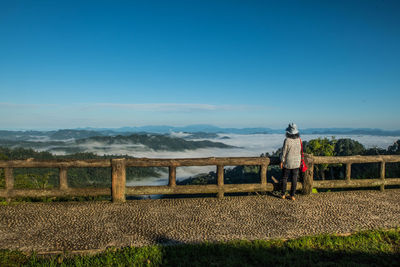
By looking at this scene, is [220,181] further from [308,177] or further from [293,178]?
[308,177]

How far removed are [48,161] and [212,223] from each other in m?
4.22

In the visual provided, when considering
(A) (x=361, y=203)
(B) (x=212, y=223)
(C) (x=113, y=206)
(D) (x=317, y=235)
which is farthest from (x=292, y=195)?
(C) (x=113, y=206)

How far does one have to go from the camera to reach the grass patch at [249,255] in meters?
3.53

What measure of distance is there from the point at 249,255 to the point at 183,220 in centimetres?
169

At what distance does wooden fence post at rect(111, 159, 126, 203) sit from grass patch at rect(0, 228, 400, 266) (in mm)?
2355

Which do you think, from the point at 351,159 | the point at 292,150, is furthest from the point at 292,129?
the point at 351,159

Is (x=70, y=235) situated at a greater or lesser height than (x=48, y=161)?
lesser

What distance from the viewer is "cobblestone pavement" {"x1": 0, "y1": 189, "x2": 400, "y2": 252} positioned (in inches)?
168

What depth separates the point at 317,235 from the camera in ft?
14.2

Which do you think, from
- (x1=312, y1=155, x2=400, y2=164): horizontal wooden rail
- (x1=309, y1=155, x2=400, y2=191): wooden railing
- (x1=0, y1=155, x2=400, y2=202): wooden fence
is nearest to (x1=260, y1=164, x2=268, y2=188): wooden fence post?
(x1=0, y1=155, x2=400, y2=202): wooden fence

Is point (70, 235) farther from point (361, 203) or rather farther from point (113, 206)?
point (361, 203)

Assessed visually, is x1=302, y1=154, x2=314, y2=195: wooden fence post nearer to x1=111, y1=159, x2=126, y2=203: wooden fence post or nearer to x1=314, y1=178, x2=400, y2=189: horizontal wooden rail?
x1=314, y1=178, x2=400, y2=189: horizontal wooden rail

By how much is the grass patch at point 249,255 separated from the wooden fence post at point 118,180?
92.7 inches

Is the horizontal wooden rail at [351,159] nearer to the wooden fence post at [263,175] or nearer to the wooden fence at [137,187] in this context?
the wooden fence at [137,187]
